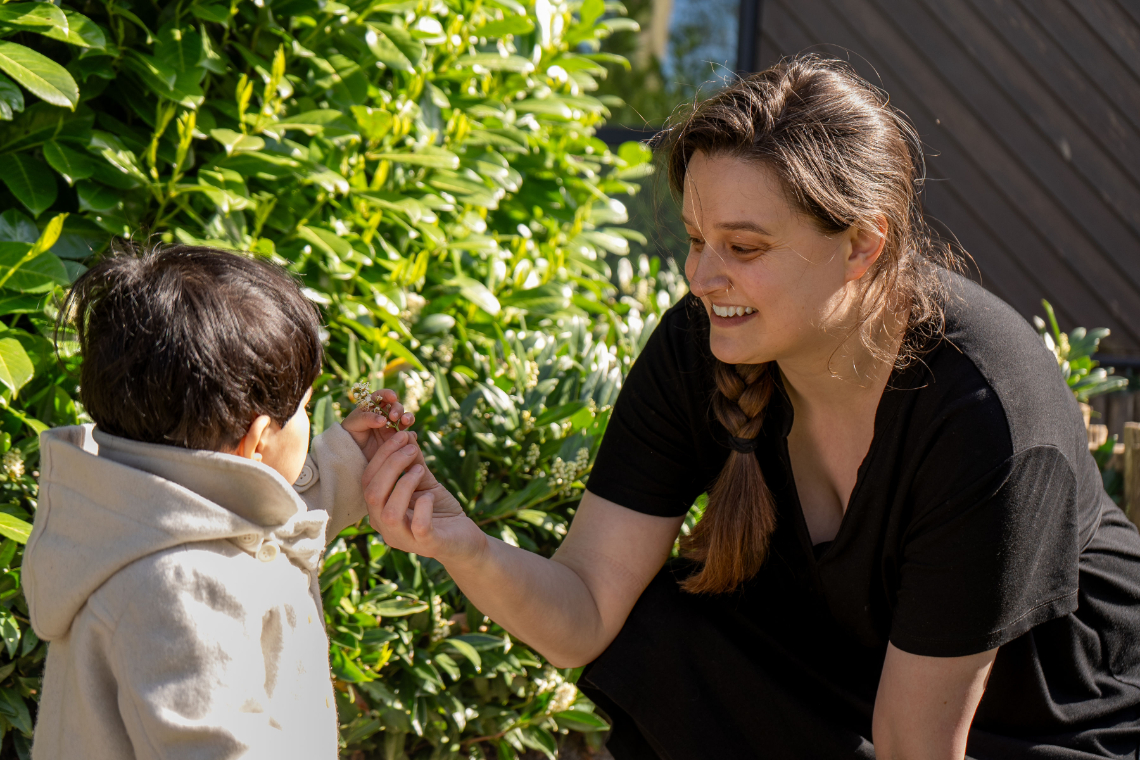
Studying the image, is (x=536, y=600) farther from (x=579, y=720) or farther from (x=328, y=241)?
(x=328, y=241)

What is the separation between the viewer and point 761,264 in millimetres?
1422

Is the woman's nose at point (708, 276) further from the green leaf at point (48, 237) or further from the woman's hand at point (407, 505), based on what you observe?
the green leaf at point (48, 237)

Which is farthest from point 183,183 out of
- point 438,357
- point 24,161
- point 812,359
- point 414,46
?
point 812,359

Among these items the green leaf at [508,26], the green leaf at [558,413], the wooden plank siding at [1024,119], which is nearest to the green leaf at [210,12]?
the green leaf at [508,26]

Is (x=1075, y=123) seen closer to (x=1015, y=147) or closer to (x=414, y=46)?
(x=1015, y=147)

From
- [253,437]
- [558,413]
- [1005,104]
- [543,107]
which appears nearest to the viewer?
[253,437]

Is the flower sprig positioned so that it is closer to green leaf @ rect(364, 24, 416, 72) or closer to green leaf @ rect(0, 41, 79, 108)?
green leaf @ rect(0, 41, 79, 108)

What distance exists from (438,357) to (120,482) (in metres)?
1.08

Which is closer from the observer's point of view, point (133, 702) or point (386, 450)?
point (133, 702)

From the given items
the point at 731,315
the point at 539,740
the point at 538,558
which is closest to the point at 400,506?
the point at 538,558

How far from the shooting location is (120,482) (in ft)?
3.64

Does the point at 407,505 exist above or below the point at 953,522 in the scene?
below

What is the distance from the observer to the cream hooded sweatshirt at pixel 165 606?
106 cm

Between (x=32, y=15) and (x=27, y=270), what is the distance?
0.37 meters
